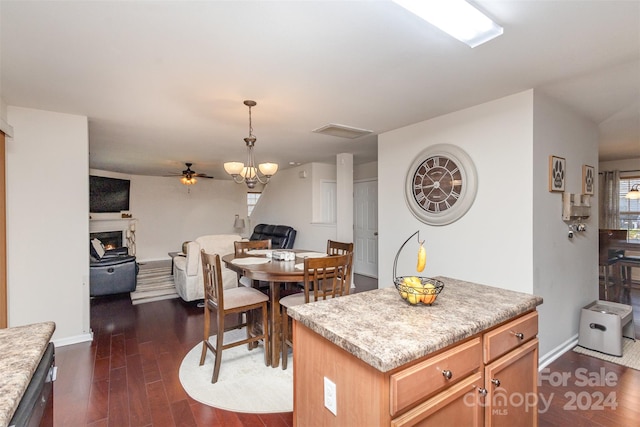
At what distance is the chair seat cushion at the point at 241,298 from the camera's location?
2527 millimetres

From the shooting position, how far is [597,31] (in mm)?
1698

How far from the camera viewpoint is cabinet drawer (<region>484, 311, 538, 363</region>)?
127cm

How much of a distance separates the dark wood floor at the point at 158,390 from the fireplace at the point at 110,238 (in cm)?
383

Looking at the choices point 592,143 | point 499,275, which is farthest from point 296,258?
point 592,143

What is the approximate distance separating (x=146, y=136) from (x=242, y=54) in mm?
2693

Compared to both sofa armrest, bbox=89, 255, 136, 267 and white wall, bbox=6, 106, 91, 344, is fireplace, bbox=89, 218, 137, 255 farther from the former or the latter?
white wall, bbox=6, 106, 91, 344

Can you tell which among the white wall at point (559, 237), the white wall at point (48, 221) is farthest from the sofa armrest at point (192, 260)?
the white wall at point (559, 237)

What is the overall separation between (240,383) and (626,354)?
3513 mm

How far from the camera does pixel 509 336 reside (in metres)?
1.37

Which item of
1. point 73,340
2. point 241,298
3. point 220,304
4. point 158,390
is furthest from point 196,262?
point 158,390

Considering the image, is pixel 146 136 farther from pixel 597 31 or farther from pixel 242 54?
pixel 597 31

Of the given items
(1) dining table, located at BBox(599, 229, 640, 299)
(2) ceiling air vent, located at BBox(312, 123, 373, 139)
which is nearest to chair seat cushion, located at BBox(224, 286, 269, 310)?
(2) ceiling air vent, located at BBox(312, 123, 373, 139)

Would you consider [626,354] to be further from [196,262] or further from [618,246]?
[196,262]

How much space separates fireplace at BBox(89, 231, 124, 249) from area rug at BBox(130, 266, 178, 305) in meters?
1.07
